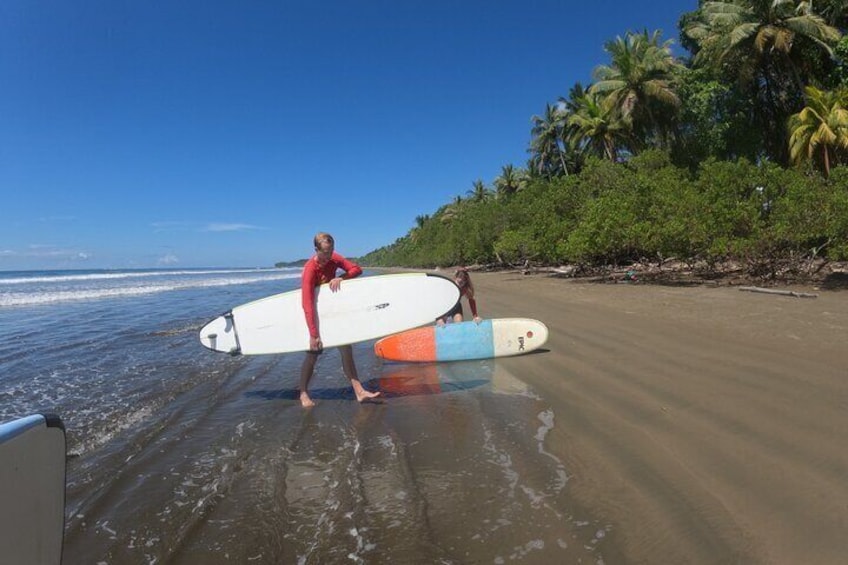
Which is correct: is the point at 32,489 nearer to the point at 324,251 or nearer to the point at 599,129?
the point at 324,251

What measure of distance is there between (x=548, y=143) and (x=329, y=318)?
50026mm

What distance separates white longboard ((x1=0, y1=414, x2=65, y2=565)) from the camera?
5.31 feet

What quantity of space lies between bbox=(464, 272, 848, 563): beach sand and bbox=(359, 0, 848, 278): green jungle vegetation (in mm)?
7980

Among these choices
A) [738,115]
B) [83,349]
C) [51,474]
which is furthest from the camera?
[738,115]

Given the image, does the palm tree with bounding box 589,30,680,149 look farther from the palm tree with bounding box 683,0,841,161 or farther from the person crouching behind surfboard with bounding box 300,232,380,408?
the person crouching behind surfboard with bounding box 300,232,380,408

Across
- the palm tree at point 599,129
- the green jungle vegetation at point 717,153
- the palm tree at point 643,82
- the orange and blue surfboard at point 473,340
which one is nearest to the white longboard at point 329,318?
the orange and blue surfboard at point 473,340

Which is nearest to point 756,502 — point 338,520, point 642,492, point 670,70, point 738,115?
point 642,492

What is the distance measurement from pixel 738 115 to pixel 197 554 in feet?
113

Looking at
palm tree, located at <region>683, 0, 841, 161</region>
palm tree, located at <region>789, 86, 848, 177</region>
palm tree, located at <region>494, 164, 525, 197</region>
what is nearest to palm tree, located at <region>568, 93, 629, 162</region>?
palm tree, located at <region>683, 0, 841, 161</region>

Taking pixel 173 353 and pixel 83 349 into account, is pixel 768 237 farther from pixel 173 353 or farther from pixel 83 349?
pixel 83 349

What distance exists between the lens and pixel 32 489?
1735mm

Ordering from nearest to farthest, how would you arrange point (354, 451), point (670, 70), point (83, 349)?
point (354, 451) < point (83, 349) < point (670, 70)

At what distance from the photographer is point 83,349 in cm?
920

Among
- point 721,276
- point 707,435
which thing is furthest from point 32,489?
point 721,276
